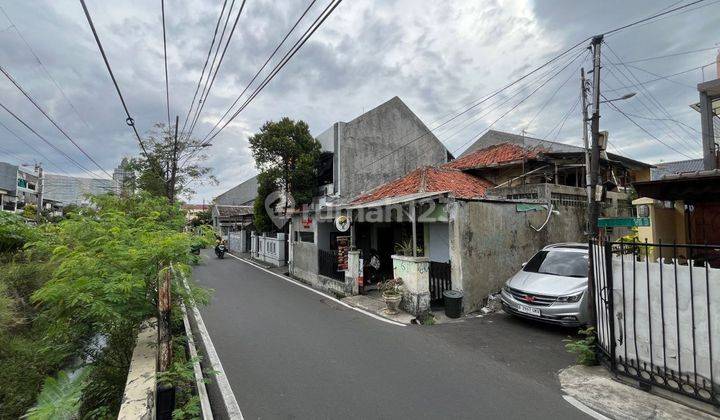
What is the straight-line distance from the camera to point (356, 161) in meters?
16.4

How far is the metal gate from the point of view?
8.76 m

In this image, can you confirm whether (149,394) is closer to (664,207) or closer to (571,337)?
(571,337)

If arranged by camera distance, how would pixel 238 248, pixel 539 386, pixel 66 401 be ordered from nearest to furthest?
1. pixel 66 401
2. pixel 539 386
3. pixel 238 248

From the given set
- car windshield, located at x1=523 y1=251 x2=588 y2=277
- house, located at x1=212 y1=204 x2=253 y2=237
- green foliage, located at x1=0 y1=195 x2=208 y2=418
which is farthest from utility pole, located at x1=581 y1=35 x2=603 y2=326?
house, located at x1=212 y1=204 x2=253 y2=237

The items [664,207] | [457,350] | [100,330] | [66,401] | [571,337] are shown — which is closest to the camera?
[66,401]

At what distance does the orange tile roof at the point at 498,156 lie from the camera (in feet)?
43.2

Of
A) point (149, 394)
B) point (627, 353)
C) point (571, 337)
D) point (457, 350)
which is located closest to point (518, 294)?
point (571, 337)

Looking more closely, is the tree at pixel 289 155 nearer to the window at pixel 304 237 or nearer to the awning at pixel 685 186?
the window at pixel 304 237

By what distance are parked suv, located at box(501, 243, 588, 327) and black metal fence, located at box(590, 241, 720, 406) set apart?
5.02 ft

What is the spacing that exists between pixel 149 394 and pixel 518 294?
21.6 ft

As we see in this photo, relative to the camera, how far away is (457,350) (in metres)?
5.84

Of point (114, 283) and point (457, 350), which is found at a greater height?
point (114, 283)

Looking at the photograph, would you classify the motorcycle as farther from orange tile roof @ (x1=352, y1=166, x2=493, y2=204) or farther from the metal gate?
the metal gate

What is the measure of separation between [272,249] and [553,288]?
53.7 feet
